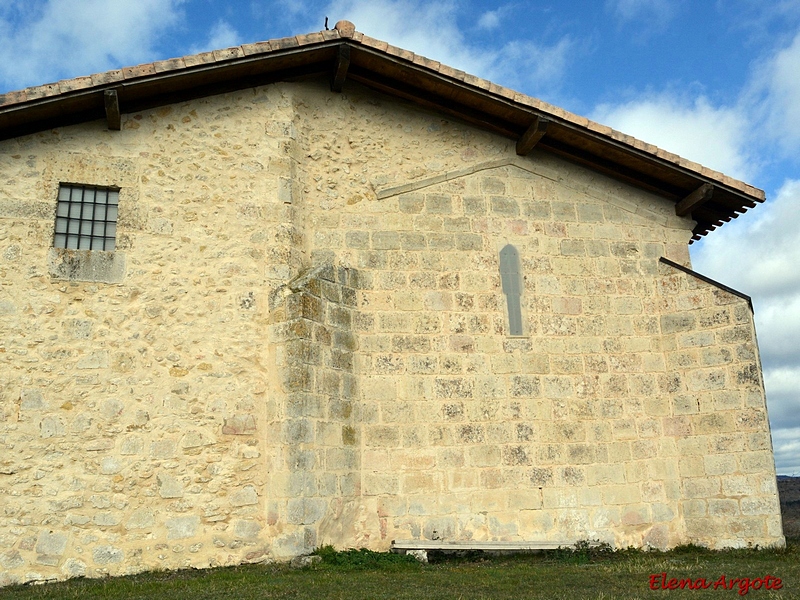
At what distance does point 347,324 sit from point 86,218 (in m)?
3.31

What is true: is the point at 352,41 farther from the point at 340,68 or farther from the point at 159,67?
the point at 159,67

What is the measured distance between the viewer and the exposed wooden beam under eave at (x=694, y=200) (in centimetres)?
1022

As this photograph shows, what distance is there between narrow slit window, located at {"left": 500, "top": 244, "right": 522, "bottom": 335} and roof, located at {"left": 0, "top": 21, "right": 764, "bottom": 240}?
61.3 inches

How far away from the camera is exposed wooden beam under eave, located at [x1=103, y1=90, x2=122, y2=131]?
333 inches

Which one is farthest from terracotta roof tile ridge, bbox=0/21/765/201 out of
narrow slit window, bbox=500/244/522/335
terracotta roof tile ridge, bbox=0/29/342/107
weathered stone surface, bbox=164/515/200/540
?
weathered stone surface, bbox=164/515/200/540

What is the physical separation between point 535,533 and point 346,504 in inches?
93.5

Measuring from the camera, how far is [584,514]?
→ 920 cm

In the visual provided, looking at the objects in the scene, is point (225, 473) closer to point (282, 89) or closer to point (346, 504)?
point (346, 504)

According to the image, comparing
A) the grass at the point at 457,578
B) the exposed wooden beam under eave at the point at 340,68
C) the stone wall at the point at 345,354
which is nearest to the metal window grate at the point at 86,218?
the stone wall at the point at 345,354

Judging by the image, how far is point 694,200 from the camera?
34.0 feet

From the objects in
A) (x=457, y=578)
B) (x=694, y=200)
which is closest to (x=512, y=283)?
(x=694, y=200)

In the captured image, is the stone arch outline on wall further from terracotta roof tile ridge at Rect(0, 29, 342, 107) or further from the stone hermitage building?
terracotta roof tile ridge at Rect(0, 29, 342, 107)

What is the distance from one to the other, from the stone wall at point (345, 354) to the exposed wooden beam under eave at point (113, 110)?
0.14 m

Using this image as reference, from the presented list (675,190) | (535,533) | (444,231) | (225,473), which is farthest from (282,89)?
(535,533)
